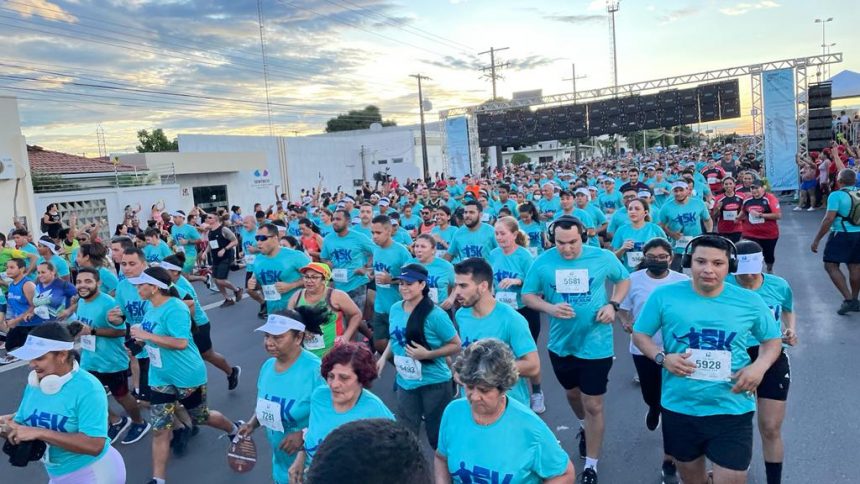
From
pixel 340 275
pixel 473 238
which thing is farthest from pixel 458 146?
pixel 340 275

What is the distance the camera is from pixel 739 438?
3.31m

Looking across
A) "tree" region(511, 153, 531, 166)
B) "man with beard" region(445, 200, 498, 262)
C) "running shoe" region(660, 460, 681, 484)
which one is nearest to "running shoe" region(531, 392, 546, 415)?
"running shoe" region(660, 460, 681, 484)

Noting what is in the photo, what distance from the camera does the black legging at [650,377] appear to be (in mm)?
4926

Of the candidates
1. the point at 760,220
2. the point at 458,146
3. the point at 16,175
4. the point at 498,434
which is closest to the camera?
the point at 498,434

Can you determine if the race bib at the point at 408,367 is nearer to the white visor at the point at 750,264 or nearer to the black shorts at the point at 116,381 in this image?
the white visor at the point at 750,264

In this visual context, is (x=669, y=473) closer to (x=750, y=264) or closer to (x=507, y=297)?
(x=750, y=264)

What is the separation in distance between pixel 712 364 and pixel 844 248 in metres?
6.41

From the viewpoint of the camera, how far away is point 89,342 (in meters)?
5.64

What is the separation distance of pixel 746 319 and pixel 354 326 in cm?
303

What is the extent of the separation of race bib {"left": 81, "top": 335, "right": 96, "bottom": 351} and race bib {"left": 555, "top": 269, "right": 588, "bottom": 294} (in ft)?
13.7

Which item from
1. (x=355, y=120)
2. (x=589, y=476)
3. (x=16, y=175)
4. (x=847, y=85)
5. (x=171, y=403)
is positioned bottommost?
(x=589, y=476)

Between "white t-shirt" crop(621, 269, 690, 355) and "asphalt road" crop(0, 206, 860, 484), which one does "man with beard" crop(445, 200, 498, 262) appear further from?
"white t-shirt" crop(621, 269, 690, 355)

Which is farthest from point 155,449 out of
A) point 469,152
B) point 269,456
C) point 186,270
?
point 469,152

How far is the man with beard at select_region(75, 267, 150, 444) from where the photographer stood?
563 centimetres
